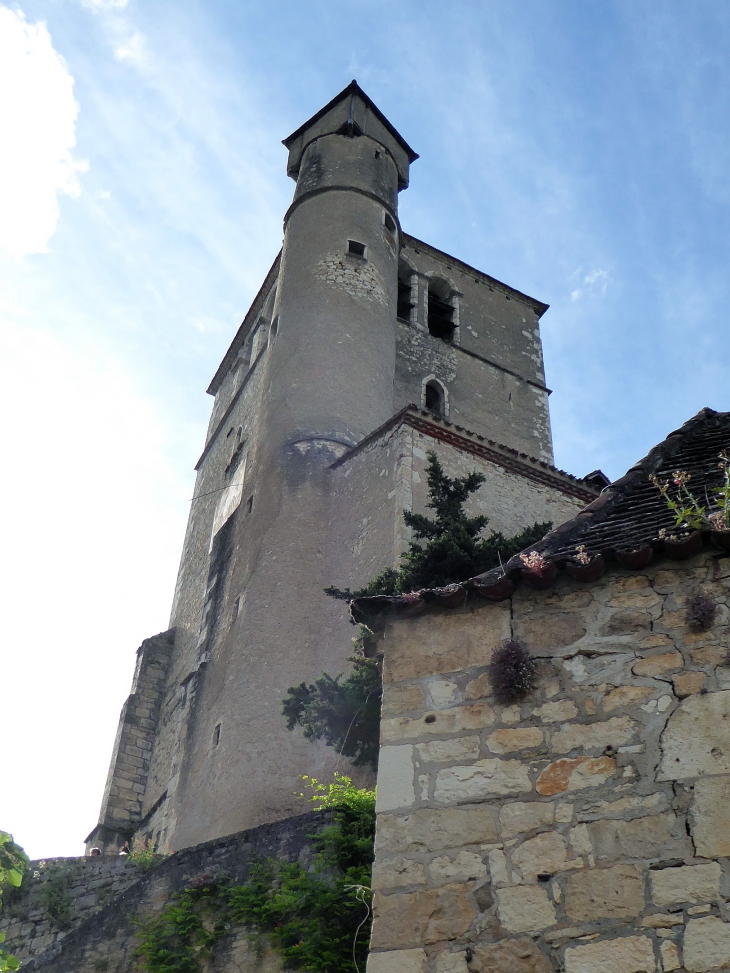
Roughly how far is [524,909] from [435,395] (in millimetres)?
17531

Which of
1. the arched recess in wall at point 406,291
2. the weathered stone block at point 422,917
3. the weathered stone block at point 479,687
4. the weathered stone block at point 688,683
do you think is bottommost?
the weathered stone block at point 422,917

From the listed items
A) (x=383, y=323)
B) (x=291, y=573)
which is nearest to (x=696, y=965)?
(x=291, y=573)

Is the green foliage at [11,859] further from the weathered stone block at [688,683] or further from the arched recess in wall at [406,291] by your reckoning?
the arched recess in wall at [406,291]

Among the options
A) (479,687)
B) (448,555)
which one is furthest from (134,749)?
(479,687)

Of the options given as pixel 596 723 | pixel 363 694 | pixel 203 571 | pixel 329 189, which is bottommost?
pixel 596 723

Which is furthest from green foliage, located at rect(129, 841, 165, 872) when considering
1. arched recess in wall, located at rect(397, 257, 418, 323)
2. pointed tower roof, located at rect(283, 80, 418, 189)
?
pointed tower roof, located at rect(283, 80, 418, 189)

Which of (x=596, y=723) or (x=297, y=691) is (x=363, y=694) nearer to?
(x=297, y=691)

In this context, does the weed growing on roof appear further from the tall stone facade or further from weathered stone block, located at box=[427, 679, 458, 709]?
weathered stone block, located at box=[427, 679, 458, 709]

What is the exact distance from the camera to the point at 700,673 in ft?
15.0

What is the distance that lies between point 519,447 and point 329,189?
6416 mm

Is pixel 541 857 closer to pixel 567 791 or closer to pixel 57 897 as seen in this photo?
pixel 567 791

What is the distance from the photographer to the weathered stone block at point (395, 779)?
473 centimetres

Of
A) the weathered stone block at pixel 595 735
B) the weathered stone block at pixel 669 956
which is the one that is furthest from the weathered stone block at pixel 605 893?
the weathered stone block at pixel 595 735

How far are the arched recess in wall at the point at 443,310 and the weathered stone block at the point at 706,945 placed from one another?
19.2m
